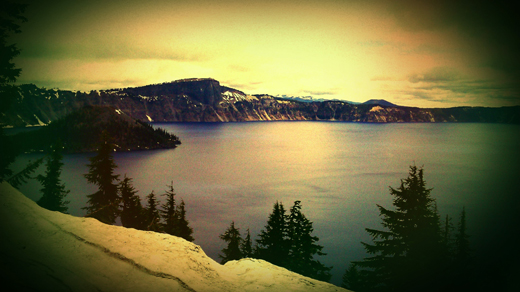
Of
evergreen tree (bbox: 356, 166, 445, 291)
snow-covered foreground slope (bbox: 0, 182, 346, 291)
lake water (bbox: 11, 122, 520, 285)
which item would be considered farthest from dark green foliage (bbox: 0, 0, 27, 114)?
lake water (bbox: 11, 122, 520, 285)

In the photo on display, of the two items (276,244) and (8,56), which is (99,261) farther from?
(276,244)

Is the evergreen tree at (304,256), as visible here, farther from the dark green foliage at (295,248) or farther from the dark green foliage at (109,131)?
the dark green foliage at (109,131)

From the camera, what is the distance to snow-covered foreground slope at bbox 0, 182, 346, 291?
462 centimetres

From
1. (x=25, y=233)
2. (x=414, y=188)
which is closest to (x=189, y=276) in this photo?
(x=25, y=233)

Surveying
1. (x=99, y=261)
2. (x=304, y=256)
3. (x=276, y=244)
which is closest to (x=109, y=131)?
(x=276, y=244)

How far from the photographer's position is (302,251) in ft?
50.0

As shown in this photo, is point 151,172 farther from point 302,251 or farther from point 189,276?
point 189,276

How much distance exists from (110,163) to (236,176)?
128ft

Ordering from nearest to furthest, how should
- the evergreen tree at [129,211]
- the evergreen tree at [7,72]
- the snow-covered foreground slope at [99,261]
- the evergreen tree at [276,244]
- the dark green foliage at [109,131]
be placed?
1. the snow-covered foreground slope at [99,261]
2. the evergreen tree at [7,72]
3. the evergreen tree at [276,244]
4. the evergreen tree at [129,211]
5. the dark green foliage at [109,131]

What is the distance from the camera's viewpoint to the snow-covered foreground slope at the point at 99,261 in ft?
15.2

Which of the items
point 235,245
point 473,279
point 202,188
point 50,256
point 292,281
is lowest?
point 202,188

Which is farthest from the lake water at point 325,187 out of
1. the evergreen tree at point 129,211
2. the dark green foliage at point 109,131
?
the evergreen tree at point 129,211

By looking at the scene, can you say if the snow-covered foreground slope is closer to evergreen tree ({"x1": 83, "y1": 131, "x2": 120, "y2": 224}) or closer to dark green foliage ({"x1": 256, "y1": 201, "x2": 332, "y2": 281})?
dark green foliage ({"x1": 256, "y1": 201, "x2": 332, "y2": 281})

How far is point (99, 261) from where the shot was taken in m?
5.43
